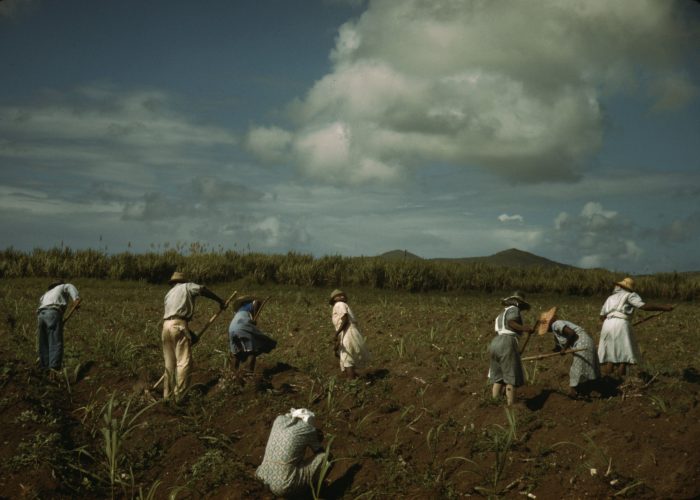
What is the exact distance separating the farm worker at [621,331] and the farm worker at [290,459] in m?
5.98

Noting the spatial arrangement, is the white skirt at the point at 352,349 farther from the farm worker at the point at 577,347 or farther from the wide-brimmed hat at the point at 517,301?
the farm worker at the point at 577,347

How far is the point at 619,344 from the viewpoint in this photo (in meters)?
10.8

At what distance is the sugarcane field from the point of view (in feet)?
23.0

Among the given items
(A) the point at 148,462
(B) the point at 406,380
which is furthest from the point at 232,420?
(B) the point at 406,380

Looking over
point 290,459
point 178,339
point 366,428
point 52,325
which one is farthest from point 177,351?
point 290,459

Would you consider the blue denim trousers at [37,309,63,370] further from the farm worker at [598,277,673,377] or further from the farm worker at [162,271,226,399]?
the farm worker at [598,277,673,377]

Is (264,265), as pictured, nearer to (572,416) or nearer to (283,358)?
(283,358)

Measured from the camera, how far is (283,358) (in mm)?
13781

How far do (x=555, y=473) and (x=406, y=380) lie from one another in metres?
4.05

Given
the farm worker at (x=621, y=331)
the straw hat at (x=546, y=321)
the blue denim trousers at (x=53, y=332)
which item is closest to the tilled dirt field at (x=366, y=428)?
the blue denim trousers at (x=53, y=332)

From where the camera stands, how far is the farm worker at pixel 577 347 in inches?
377

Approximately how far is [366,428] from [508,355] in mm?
2338

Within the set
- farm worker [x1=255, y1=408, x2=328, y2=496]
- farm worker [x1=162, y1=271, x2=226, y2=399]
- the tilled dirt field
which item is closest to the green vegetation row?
the tilled dirt field

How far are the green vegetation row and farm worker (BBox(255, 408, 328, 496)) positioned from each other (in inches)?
834
